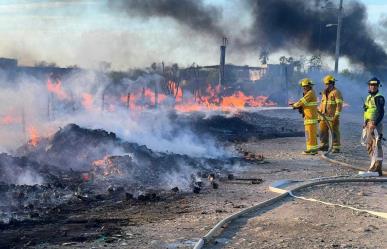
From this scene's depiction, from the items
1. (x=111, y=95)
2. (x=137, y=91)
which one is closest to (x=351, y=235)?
(x=111, y=95)

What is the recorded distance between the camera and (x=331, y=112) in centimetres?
1423

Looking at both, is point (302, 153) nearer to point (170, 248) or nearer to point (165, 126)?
point (165, 126)

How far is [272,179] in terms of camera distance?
34.2ft

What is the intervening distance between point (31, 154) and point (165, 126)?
5952 millimetres

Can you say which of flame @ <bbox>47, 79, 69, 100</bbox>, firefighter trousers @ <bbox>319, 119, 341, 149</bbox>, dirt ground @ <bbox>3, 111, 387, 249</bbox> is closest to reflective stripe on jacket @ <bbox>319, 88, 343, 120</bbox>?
firefighter trousers @ <bbox>319, 119, 341, 149</bbox>

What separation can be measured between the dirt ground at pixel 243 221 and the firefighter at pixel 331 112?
13.1 ft

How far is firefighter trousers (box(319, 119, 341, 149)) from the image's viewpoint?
13.9m

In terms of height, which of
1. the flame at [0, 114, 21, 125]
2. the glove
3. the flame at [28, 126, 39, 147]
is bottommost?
the flame at [28, 126, 39, 147]

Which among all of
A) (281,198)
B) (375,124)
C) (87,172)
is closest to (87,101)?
(87,172)

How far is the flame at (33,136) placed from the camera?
13.5 m

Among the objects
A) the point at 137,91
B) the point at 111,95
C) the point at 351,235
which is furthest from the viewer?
the point at 137,91

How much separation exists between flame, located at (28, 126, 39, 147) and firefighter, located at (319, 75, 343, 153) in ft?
27.0

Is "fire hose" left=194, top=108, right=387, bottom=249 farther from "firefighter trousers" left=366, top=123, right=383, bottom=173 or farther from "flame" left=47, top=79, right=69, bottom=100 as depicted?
"flame" left=47, top=79, right=69, bottom=100

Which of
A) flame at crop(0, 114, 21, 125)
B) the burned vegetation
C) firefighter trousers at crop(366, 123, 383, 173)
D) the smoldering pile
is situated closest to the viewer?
the burned vegetation
